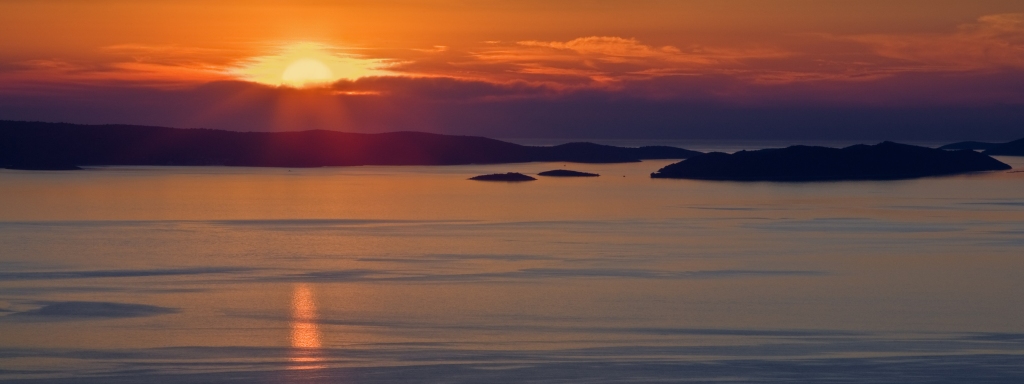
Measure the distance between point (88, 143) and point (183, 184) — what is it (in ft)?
149

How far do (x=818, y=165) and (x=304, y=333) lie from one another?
212 feet

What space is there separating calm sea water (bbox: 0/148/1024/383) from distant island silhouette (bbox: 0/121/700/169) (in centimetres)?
6806

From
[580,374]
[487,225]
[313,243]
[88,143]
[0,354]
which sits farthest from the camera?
[88,143]

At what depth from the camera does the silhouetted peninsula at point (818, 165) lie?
240ft

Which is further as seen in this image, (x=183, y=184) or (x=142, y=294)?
(x=183, y=184)

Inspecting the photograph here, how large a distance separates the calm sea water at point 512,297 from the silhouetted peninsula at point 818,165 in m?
34.1

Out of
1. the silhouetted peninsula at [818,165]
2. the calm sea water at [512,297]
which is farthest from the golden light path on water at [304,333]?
the silhouetted peninsula at [818,165]

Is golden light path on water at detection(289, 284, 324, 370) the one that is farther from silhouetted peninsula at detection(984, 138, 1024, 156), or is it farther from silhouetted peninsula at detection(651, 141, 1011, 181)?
silhouetted peninsula at detection(984, 138, 1024, 156)

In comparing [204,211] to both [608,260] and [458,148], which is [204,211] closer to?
[608,260]


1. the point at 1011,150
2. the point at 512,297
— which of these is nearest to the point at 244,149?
the point at 1011,150

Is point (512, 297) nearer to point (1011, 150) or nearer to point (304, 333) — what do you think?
point (304, 333)

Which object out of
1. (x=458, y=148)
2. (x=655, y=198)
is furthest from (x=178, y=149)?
(x=655, y=198)

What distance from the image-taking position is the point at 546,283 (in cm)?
1920

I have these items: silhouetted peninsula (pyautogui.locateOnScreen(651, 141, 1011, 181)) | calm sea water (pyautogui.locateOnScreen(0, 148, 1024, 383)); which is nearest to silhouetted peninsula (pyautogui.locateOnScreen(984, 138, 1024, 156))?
silhouetted peninsula (pyautogui.locateOnScreen(651, 141, 1011, 181))
